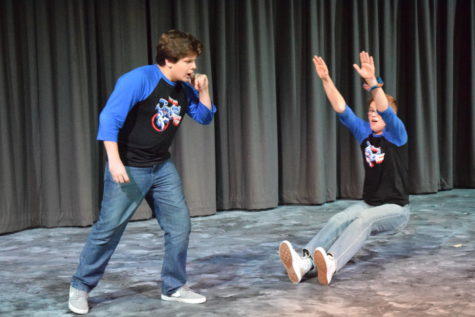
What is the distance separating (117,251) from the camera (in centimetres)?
417

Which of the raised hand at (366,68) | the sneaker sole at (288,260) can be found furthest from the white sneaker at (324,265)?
the raised hand at (366,68)

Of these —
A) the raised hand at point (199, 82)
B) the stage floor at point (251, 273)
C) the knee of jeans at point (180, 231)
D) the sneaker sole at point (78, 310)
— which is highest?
the raised hand at point (199, 82)

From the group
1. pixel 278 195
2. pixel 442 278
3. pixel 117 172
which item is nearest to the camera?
pixel 117 172

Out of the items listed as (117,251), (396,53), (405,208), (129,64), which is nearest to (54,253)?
(117,251)

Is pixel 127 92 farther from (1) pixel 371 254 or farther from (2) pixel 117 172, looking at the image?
(1) pixel 371 254

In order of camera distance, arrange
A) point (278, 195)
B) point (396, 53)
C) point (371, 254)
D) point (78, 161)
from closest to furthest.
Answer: point (371, 254)
point (78, 161)
point (278, 195)
point (396, 53)

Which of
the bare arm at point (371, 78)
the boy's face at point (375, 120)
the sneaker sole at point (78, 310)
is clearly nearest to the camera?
the sneaker sole at point (78, 310)

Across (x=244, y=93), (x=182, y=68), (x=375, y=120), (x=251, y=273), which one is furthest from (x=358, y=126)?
(x=244, y=93)

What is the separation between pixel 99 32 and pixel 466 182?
405cm

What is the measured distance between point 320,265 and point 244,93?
8.86ft

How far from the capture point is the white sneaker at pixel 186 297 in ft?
9.95

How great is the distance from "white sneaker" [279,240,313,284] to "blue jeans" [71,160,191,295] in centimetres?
55

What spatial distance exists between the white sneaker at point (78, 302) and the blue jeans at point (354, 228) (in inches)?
45.4

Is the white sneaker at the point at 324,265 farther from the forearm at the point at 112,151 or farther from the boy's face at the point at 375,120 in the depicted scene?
the forearm at the point at 112,151
